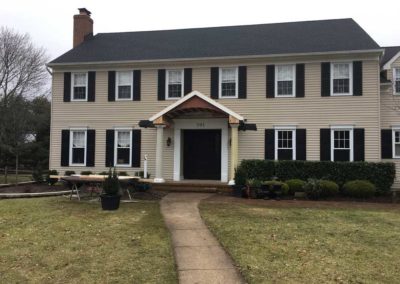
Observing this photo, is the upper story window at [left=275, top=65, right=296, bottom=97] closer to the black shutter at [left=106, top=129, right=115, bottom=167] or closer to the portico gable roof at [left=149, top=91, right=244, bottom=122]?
the portico gable roof at [left=149, top=91, right=244, bottom=122]

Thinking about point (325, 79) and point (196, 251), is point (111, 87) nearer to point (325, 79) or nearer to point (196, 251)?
point (325, 79)

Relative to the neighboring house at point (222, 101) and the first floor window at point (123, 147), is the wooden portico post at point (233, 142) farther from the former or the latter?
the first floor window at point (123, 147)

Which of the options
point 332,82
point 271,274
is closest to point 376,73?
point 332,82

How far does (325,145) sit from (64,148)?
39.1 ft

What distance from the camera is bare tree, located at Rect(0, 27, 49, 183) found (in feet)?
95.2

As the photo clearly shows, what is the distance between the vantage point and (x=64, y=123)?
62.4 ft

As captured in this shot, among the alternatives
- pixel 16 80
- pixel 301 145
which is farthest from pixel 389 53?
pixel 16 80

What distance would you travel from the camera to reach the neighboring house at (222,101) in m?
16.2

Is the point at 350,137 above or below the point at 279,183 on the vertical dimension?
above

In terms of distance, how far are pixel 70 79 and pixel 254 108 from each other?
8944 millimetres

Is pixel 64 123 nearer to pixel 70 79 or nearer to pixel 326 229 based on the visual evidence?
pixel 70 79

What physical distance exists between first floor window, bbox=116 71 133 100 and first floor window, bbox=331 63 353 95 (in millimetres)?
9022

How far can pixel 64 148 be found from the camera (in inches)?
→ 742

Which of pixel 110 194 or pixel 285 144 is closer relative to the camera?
pixel 110 194
